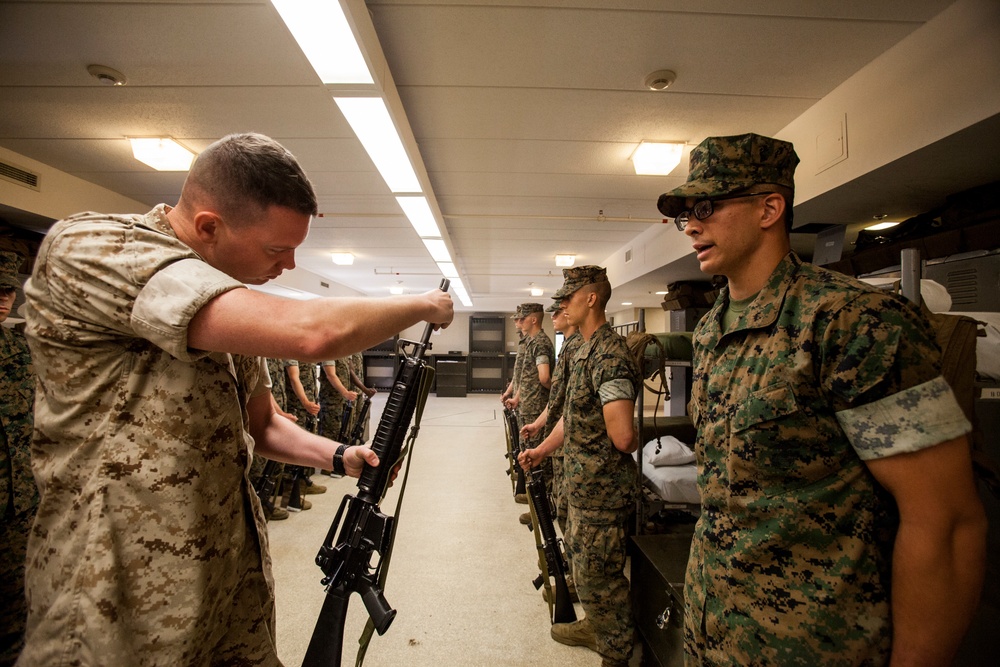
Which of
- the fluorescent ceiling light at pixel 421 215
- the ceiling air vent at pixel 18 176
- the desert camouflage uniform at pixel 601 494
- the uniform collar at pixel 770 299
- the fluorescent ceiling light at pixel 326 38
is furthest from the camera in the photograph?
the fluorescent ceiling light at pixel 421 215

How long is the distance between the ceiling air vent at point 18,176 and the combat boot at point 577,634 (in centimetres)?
517

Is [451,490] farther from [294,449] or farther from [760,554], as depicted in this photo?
[760,554]

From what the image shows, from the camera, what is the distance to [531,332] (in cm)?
517

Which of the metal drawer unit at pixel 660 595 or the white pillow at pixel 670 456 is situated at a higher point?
the white pillow at pixel 670 456

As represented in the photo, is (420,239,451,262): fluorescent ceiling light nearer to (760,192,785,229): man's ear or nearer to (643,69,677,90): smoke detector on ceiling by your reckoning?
(643,69,677,90): smoke detector on ceiling

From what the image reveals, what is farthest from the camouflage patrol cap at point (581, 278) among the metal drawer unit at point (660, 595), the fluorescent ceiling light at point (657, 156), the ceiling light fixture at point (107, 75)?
the ceiling light fixture at point (107, 75)

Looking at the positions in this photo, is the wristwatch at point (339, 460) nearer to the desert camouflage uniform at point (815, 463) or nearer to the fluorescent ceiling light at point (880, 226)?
the desert camouflage uniform at point (815, 463)

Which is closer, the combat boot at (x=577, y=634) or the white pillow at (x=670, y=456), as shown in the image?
the combat boot at (x=577, y=634)

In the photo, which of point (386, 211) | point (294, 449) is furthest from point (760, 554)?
point (386, 211)

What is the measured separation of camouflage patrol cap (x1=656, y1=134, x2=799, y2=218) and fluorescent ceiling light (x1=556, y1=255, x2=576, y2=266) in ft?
18.9

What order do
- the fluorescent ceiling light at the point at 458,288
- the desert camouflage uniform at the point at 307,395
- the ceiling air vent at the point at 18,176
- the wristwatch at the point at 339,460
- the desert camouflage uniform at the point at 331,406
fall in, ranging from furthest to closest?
the fluorescent ceiling light at the point at 458,288 < the desert camouflage uniform at the point at 331,406 < the desert camouflage uniform at the point at 307,395 < the ceiling air vent at the point at 18,176 < the wristwatch at the point at 339,460

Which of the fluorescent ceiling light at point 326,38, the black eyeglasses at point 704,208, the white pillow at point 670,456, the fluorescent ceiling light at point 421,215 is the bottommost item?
the white pillow at point 670,456

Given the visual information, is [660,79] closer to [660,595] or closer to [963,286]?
[963,286]

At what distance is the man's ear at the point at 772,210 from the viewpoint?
1.10 metres
